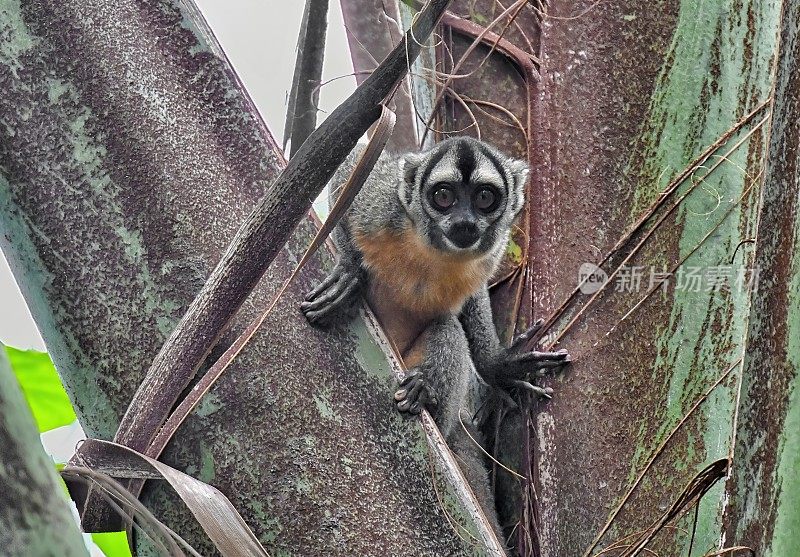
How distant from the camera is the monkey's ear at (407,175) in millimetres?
3484

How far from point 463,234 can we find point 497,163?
34 centimetres

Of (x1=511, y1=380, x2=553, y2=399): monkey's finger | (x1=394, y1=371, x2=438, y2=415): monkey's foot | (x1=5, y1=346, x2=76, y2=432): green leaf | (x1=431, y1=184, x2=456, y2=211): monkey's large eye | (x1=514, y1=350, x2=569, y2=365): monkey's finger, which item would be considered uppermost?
(x1=431, y1=184, x2=456, y2=211): monkey's large eye

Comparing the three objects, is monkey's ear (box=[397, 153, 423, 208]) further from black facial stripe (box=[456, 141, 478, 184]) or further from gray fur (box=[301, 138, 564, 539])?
black facial stripe (box=[456, 141, 478, 184])

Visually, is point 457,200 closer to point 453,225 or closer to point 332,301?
point 453,225

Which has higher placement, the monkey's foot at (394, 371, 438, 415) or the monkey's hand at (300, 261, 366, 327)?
the monkey's hand at (300, 261, 366, 327)

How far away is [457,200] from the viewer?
3.50 metres

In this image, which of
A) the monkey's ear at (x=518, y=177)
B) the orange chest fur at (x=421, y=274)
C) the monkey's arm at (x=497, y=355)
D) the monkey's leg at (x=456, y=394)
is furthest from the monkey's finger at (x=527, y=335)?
the orange chest fur at (x=421, y=274)

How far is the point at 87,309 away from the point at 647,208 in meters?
1.36

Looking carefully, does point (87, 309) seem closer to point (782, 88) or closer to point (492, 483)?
point (782, 88)

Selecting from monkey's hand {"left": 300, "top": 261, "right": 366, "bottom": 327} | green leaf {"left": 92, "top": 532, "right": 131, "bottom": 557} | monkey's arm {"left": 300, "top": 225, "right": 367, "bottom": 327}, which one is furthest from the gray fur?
green leaf {"left": 92, "top": 532, "right": 131, "bottom": 557}

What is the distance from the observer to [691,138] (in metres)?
2.25

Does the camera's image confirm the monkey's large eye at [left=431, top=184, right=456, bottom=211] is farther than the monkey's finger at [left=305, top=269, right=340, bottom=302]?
Yes

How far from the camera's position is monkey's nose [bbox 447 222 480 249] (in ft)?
11.2

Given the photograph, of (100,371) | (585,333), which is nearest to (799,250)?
(585,333)
